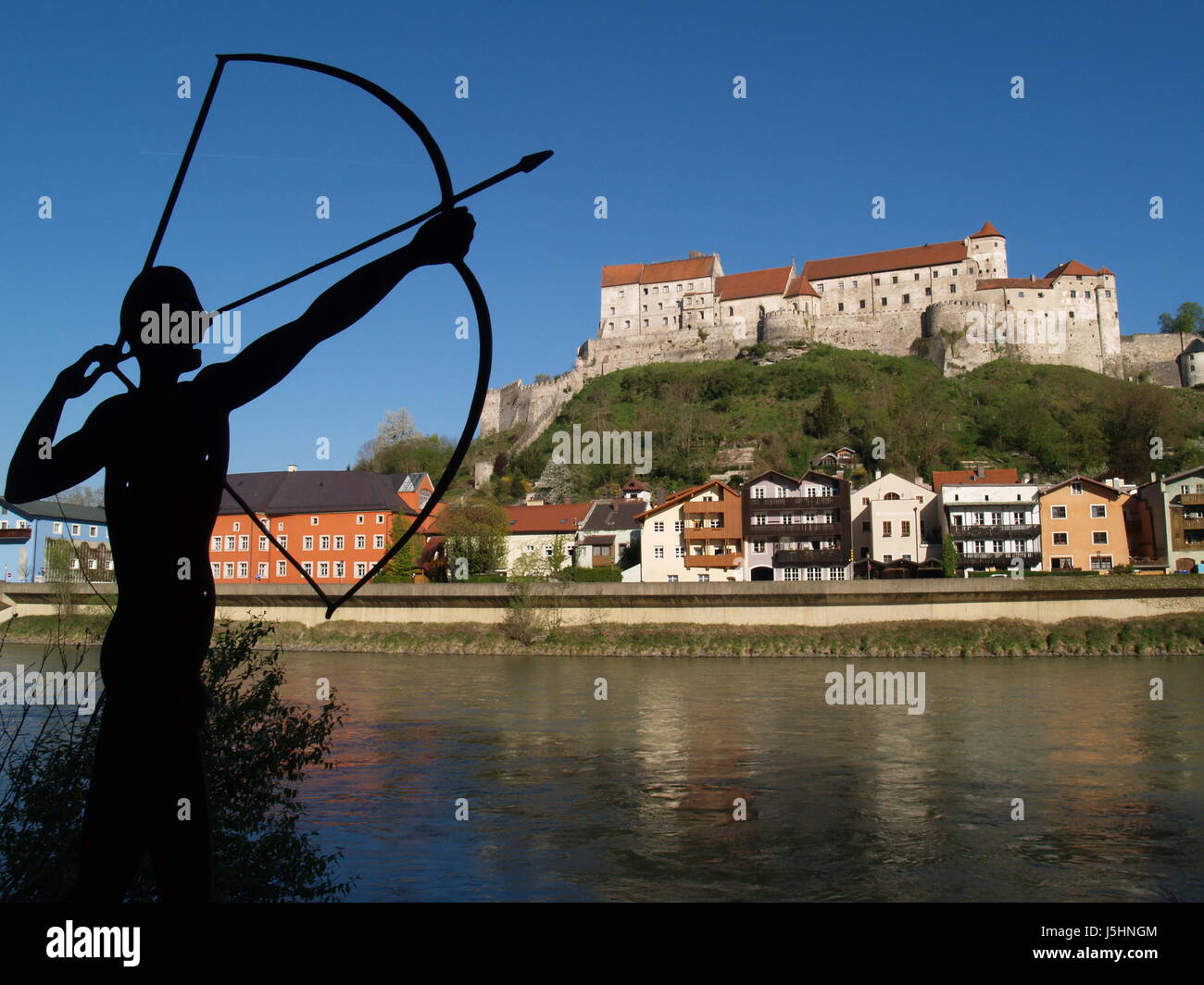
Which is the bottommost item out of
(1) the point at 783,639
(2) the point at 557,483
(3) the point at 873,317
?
(1) the point at 783,639

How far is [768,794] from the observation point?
20297 mm

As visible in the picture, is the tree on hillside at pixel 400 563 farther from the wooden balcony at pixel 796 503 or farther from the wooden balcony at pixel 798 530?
the wooden balcony at pixel 796 503

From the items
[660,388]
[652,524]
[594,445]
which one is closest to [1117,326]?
[660,388]

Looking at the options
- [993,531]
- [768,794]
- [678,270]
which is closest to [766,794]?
[768,794]

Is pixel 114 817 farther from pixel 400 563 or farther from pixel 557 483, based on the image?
pixel 557 483

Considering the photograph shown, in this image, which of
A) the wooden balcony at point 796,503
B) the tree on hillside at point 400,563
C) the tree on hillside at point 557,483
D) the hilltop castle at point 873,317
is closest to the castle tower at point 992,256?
the hilltop castle at point 873,317

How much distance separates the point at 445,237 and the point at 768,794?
18.2m

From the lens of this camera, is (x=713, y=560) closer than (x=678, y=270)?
Yes

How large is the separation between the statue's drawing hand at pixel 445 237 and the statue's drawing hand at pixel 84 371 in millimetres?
1385

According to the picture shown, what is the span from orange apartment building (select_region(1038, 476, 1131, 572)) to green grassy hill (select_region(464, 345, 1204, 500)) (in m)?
25.9

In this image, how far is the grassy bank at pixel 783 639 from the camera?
49.5 metres

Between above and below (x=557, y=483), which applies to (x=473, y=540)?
below

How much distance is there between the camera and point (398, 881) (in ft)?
46.6

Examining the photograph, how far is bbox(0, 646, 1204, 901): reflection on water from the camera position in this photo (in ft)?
48.8
